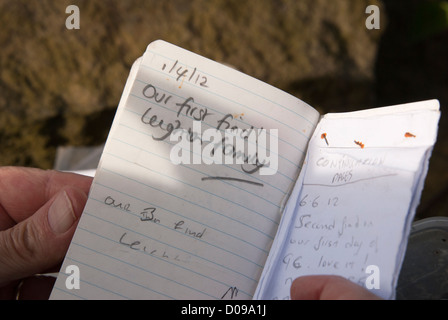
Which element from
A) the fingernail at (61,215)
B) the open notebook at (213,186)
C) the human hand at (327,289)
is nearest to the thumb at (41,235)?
the fingernail at (61,215)

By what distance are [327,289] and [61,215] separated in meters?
0.50

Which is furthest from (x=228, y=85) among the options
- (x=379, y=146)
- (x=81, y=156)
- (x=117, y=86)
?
(x=81, y=156)

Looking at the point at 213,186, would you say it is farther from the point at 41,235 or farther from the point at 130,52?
the point at 130,52

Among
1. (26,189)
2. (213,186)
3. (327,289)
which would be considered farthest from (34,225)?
(327,289)

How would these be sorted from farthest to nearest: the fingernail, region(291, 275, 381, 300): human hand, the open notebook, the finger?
the finger
the fingernail
the open notebook
region(291, 275, 381, 300): human hand

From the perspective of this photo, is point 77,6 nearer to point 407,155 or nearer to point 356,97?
point 356,97

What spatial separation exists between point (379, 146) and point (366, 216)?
12 centimetres

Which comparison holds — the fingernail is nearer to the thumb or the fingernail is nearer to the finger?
the thumb

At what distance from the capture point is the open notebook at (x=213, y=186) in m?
0.76

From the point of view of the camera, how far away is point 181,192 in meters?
0.79

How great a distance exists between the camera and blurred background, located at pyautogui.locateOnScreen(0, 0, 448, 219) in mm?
1460

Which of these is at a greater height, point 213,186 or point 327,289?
point 213,186

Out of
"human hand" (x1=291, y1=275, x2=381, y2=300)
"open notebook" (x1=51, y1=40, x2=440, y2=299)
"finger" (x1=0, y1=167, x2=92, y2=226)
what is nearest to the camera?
"human hand" (x1=291, y1=275, x2=381, y2=300)

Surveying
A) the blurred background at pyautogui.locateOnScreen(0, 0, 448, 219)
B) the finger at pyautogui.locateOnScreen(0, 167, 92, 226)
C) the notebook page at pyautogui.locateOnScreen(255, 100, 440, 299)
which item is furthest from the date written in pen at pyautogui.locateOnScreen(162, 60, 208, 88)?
the blurred background at pyautogui.locateOnScreen(0, 0, 448, 219)
